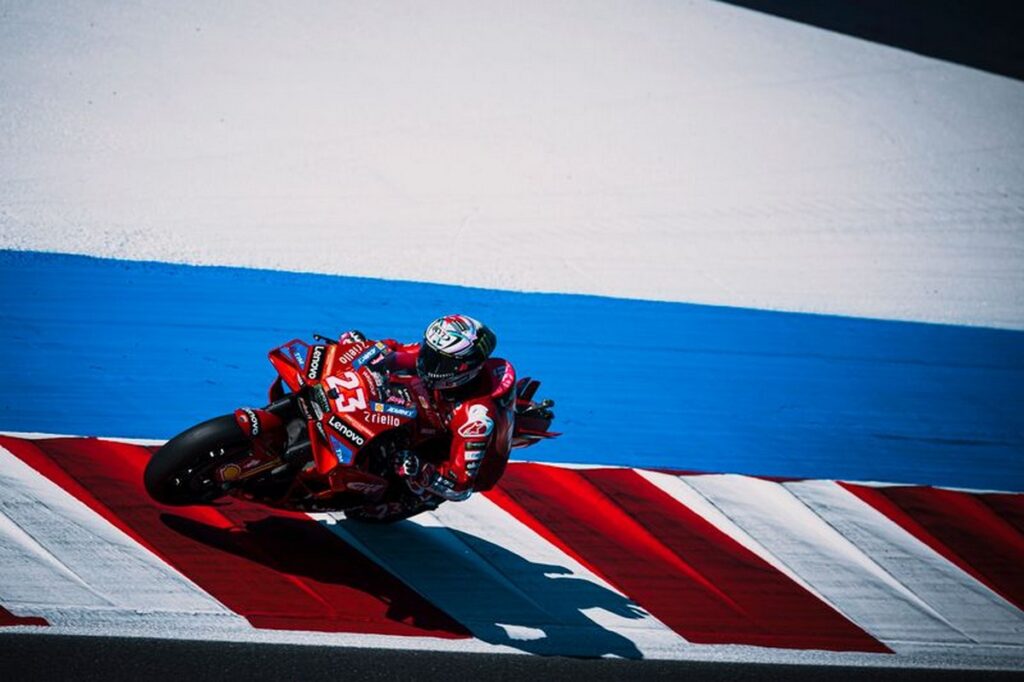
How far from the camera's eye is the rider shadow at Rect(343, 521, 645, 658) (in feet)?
20.5

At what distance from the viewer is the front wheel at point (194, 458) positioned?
5.77 m

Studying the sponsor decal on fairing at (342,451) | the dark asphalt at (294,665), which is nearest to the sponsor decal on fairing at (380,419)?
the sponsor decal on fairing at (342,451)

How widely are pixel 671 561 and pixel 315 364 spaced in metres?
2.70

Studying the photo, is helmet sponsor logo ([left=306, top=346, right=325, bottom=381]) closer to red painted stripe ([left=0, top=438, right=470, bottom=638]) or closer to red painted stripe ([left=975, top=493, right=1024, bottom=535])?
red painted stripe ([left=0, top=438, right=470, bottom=638])

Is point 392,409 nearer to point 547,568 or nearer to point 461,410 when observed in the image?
point 461,410

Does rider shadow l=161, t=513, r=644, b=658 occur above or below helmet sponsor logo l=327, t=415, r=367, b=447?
below

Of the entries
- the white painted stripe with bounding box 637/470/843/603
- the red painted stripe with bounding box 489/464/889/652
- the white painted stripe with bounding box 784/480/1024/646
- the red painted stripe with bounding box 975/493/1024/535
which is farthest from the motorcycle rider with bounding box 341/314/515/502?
the red painted stripe with bounding box 975/493/1024/535

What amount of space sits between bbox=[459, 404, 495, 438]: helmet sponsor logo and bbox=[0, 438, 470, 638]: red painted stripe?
3.57ft

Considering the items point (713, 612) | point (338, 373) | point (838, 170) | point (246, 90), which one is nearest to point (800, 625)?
point (713, 612)

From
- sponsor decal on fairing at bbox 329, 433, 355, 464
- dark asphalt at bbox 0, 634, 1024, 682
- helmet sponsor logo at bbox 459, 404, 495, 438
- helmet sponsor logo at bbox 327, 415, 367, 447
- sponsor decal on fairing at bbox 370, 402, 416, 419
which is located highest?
helmet sponsor logo at bbox 459, 404, 495, 438

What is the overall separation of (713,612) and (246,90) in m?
6.87

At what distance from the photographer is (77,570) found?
5988 millimetres

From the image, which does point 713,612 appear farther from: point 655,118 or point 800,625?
point 655,118

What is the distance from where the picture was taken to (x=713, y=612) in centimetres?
664
